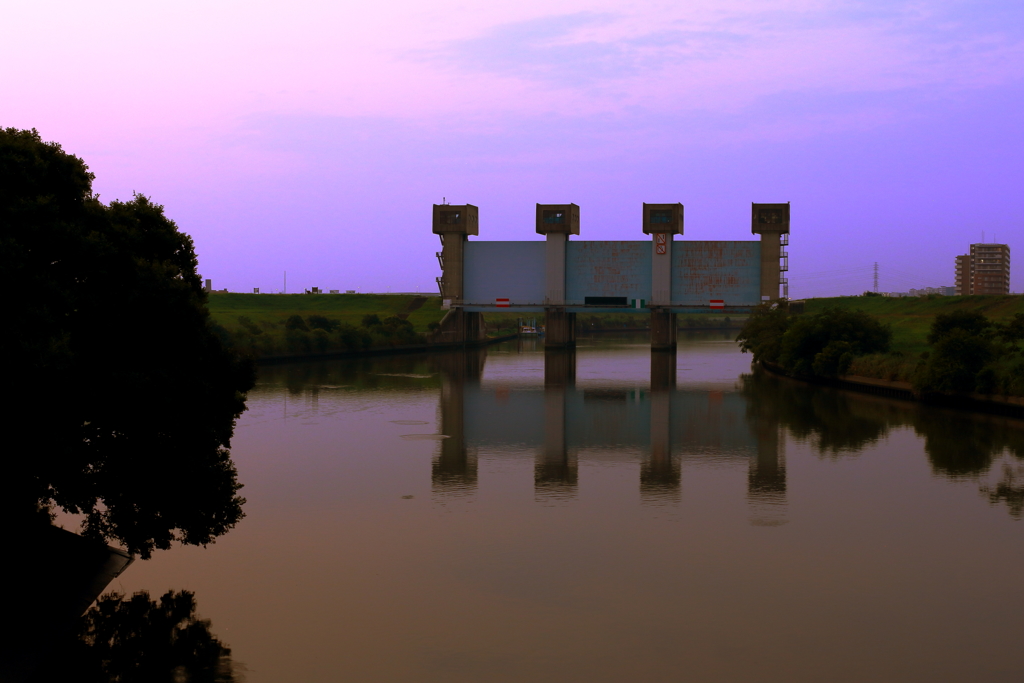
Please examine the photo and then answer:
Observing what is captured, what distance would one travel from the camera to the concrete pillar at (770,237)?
7462 centimetres

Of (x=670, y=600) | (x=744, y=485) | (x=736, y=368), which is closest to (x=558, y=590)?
(x=670, y=600)

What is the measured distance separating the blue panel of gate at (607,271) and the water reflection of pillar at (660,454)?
24717 mm

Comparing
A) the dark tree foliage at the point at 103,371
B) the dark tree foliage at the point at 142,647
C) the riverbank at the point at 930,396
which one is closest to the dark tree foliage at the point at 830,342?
the riverbank at the point at 930,396

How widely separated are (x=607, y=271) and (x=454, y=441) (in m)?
51.5

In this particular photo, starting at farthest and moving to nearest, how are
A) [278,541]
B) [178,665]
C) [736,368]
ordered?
[736,368] → [278,541] → [178,665]

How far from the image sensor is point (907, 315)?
315 feet

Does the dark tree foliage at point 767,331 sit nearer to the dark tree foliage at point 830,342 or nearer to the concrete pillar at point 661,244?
the dark tree foliage at point 830,342

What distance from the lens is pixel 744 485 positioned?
69.4 feet

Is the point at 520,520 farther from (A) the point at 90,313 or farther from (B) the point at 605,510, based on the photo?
(A) the point at 90,313

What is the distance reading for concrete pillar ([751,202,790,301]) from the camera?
74.6m

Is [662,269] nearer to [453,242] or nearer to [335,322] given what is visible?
[453,242]

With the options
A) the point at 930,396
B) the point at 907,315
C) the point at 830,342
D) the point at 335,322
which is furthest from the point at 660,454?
the point at 907,315

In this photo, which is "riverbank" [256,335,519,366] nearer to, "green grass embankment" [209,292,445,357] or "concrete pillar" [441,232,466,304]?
"green grass embankment" [209,292,445,357]

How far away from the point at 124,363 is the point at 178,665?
13.5 ft
